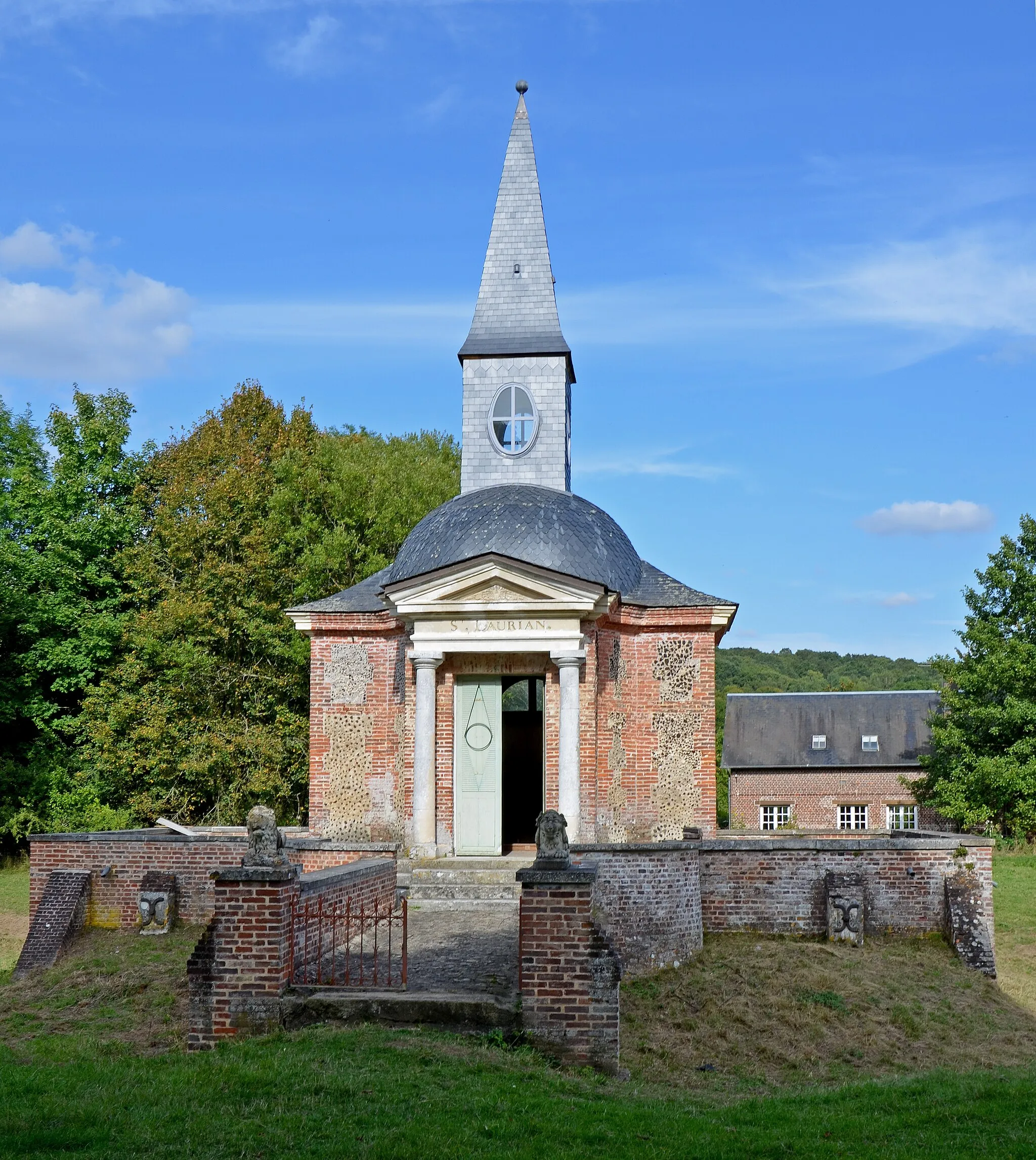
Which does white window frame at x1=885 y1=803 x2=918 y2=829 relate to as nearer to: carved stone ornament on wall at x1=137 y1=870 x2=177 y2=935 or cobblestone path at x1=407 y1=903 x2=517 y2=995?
cobblestone path at x1=407 y1=903 x2=517 y2=995

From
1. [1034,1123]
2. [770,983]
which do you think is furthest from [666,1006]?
[1034,1123]

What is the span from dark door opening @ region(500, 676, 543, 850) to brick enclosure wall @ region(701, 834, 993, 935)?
7.33 metres

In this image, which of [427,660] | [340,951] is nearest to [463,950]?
[340,951]

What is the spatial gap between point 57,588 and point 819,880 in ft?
66.8

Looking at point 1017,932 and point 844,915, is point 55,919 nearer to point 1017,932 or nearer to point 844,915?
point 844,915

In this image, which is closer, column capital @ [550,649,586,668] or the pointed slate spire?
column capital @ [550,649,586,668]

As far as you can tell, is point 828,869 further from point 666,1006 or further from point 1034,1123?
point 1034,1123

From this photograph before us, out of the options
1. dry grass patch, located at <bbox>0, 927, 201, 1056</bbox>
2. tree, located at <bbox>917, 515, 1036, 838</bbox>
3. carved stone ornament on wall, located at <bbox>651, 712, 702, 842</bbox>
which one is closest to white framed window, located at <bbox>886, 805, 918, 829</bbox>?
tree, located at <bbox>917, 515, 1036, 838</bbox>

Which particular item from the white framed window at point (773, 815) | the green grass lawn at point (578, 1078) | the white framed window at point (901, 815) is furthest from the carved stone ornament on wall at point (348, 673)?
the white framed window at point (901, 815)

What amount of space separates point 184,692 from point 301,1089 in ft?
70.1

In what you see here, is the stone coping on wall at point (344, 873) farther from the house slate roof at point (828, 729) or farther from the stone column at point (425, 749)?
the house slate roof at point (828, 729)

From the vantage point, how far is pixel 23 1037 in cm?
1119

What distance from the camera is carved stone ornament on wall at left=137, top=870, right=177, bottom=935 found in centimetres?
1639

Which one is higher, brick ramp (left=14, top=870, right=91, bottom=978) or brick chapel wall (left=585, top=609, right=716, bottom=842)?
brick chapel wall (left=585, top=609, right=716, bottom=842)
